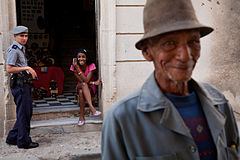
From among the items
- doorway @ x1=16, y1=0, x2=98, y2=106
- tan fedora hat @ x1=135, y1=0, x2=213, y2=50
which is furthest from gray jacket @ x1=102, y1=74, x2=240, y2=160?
doorway @ x1=16, y1=0, x2=98, y2=106

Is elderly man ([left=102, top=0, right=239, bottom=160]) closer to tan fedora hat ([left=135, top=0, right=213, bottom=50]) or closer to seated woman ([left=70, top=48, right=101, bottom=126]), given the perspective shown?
tan fedora hat ([left=135, top=0, right=213, bottom=50])

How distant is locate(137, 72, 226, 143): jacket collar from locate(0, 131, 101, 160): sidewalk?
12.4ft

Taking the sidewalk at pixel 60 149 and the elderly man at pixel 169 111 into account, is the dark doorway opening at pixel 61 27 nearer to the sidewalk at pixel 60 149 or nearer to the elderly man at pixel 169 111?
the sidewalk at pixel 60 149

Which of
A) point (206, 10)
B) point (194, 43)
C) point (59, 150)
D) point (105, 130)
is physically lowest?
point (59, 150)

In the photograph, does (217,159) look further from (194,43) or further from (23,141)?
(23,141)

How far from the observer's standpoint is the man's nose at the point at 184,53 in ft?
4.93

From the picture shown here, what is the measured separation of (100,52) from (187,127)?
5.13 metres

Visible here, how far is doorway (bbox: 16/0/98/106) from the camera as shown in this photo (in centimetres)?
1078

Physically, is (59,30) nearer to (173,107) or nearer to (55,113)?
(55,113)

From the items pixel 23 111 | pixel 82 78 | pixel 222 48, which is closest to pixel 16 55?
pixel 23 111

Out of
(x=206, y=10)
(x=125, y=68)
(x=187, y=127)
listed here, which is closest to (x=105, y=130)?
(x=187, y=127)

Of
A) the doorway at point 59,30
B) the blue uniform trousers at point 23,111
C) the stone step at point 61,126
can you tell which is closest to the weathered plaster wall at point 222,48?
the stone step at point 61,126

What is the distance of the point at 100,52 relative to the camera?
6.47m

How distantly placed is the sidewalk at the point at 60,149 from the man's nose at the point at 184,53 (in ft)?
12.8
